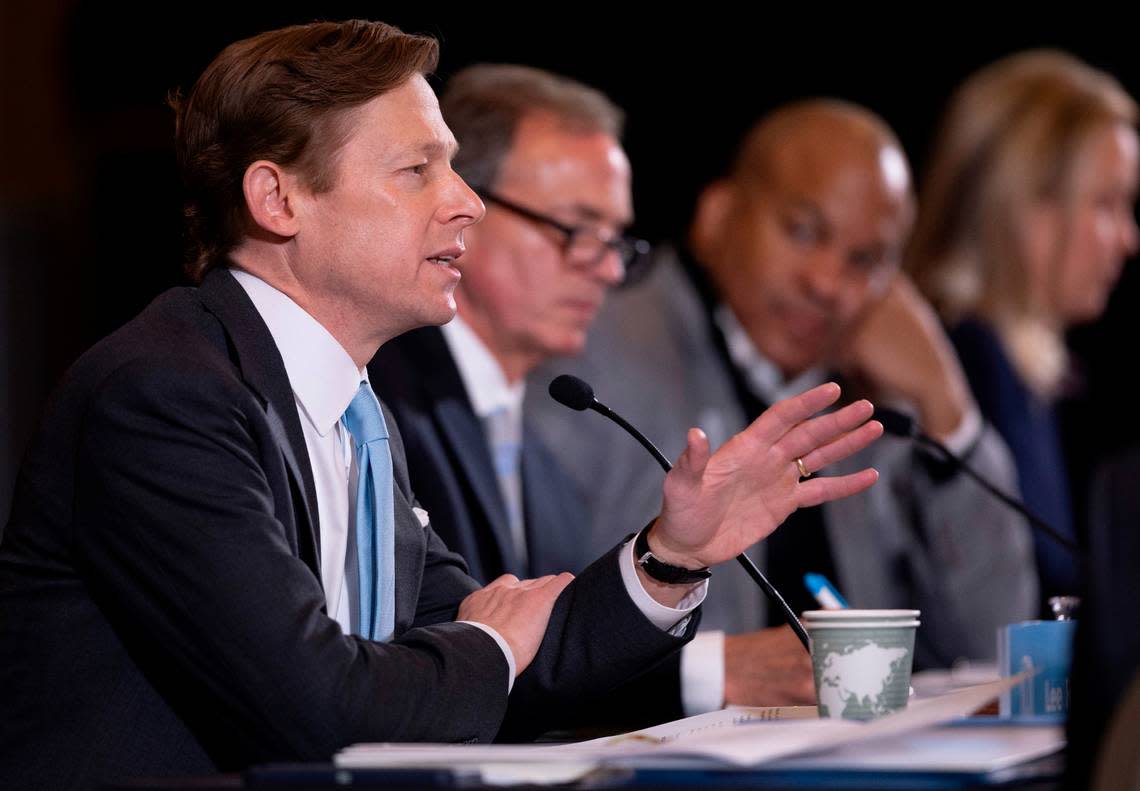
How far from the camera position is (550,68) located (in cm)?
428

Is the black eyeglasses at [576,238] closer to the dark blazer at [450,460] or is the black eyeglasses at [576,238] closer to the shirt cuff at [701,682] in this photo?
the dark blazer at [450,460]

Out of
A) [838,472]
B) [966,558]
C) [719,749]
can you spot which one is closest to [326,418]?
[719,749]

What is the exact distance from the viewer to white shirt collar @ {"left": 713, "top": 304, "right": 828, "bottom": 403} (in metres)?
3.53

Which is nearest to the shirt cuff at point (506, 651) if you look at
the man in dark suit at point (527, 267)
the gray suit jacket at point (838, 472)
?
the man in dark suit at point (527, 267)

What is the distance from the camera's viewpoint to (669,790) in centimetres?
98

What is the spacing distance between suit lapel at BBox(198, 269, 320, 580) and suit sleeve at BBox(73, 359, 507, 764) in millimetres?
40

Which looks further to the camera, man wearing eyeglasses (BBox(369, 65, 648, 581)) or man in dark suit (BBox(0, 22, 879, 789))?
man wearing eyeglasses (BBox(369, 65, 648, 581))

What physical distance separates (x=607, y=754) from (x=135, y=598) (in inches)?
18.1

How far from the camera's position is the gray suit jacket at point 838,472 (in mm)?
3062

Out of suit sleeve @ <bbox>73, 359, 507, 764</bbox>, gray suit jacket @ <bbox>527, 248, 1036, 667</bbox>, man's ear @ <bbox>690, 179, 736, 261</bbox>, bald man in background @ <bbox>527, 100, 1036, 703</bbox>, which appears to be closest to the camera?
suit sleeve @ <bbox>73, 359, 507, 764</bbox>

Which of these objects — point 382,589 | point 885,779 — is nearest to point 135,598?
point 382,589

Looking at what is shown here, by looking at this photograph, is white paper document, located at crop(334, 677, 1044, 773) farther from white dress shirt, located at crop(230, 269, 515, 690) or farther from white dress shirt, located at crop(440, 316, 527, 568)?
white dress shirt, located at crop(440, 316, 527, 568)

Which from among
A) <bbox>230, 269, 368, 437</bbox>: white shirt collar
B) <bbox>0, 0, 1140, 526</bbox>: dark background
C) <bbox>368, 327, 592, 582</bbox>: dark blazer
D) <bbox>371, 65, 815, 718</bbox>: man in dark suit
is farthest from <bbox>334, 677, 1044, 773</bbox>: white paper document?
<bbox>0, 0, 1140, 526</bbox>: dark background

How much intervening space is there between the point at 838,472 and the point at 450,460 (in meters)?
1.17
